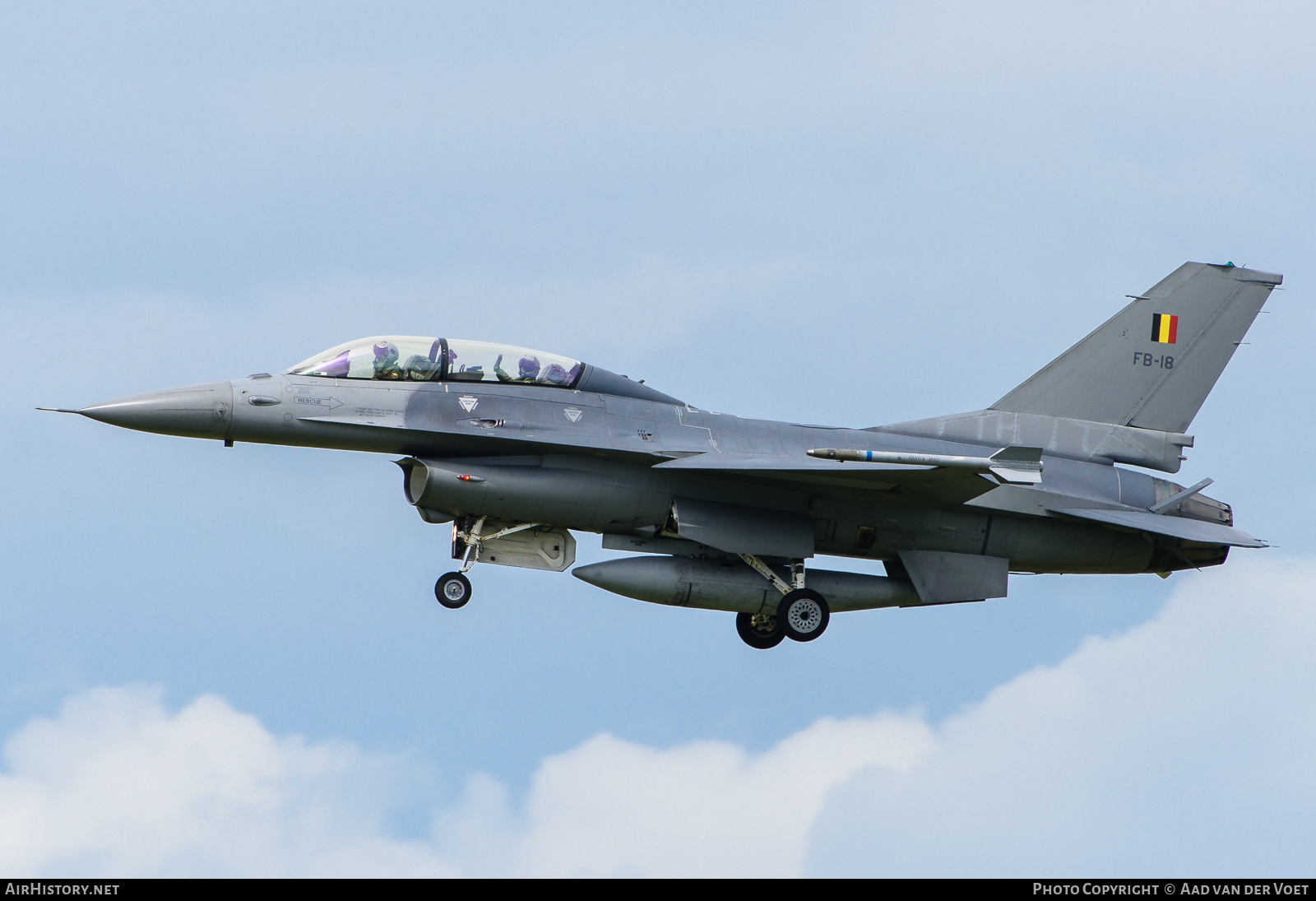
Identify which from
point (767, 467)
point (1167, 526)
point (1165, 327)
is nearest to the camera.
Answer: point (767, 467)

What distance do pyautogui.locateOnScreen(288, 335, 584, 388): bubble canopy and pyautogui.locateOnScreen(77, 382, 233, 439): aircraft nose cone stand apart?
100 cm

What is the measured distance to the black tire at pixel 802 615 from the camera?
19.6 meters

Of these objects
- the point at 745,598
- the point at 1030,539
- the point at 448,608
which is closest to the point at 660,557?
the point at 745,598

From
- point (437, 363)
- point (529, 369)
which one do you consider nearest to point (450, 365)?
point (437, 363)

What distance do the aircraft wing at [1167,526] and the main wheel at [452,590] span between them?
24.9ft

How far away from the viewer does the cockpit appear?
18469 mm

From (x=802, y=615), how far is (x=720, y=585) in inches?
44.7

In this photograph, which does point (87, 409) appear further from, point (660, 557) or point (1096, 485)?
point (1096, 485)

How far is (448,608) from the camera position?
18.4 m

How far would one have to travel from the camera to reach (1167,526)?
66.3 feet

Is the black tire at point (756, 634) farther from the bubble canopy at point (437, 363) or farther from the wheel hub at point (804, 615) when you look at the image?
the bubble canopy at point (437, 363)

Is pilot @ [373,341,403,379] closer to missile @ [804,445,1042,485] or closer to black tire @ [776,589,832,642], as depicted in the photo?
missile @ [804,445,1042,485]

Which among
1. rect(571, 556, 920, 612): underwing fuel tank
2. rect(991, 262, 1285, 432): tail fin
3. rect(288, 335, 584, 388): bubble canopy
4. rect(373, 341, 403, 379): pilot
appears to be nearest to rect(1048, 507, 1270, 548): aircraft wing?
rect(991, 262, 1285, 432): tail fin

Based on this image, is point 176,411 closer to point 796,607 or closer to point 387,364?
point 387,364
